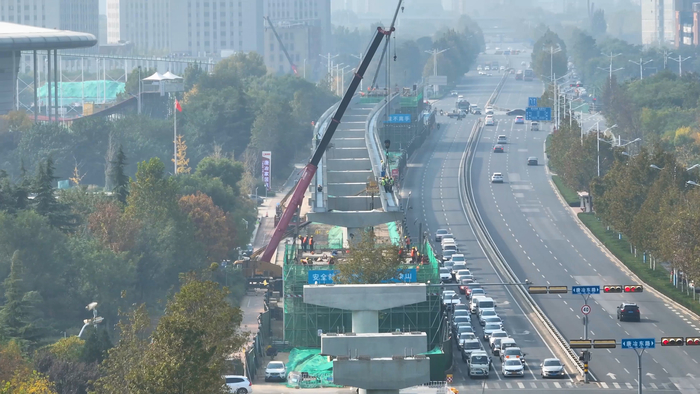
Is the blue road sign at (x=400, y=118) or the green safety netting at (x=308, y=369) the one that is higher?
the blue road sign at (x=400, y=118)

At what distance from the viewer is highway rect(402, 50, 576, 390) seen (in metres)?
72.0

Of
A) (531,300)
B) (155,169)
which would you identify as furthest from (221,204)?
(531,300)

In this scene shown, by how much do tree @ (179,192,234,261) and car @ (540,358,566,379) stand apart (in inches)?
1372

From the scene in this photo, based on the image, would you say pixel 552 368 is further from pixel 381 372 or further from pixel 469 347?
pixel 381 372

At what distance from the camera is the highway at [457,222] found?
72.0 m

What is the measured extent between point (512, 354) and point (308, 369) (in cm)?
1091

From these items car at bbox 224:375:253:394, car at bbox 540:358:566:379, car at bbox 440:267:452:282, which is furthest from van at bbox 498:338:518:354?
car at bbox 440:267:452:282

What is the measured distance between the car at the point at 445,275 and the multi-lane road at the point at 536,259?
8.12 ft

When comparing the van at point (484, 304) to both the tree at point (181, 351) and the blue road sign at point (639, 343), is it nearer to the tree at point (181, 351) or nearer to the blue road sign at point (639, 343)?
the blue road sign at point (639, 343)

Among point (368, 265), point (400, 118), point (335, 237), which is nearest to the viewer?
point (368, 265)

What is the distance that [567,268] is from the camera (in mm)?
103125

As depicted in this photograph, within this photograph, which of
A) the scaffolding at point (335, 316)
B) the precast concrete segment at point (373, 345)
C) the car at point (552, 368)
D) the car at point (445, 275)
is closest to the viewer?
the precast concrete segment at point (373, 345)

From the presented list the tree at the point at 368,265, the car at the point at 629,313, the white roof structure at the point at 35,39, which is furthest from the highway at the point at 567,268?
the white roof structure at the point at 35,39

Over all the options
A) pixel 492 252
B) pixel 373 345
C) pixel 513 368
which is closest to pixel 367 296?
pixel 373 345
